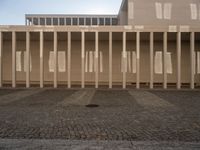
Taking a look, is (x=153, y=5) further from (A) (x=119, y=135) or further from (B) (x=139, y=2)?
(A) (x=119, y=135)

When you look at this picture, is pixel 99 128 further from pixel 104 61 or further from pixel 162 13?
pixel 162 13

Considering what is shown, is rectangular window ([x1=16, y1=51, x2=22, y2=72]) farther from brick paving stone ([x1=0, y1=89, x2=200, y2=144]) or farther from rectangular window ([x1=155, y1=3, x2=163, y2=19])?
brick paving stone ([x1=0, y1=89, x2=200, y2=144])

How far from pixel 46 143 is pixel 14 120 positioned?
262 centimetres

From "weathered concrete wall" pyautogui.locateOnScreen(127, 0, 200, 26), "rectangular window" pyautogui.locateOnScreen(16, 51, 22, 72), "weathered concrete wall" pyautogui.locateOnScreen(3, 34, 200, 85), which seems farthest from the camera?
"rectangular window" pyautogui.locateOnScreen(16, 51, 22, 72)

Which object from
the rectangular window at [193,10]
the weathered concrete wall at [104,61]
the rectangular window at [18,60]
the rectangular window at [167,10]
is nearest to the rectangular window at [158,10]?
the rectangular window at [167,10]

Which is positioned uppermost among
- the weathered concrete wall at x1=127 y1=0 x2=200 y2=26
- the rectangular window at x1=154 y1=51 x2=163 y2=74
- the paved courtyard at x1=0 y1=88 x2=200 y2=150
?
the weathered concrete wall at x1=127 y1=0 x2=200 y2=26

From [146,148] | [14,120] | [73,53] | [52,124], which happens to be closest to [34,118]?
[14,120]

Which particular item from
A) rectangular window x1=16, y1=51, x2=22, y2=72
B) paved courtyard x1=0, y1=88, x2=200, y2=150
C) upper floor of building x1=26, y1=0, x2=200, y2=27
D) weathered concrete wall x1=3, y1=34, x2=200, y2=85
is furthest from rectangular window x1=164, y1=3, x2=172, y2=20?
paved courtyard x1=0, y1=88, x2=200, y2=150

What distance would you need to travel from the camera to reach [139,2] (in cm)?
2264

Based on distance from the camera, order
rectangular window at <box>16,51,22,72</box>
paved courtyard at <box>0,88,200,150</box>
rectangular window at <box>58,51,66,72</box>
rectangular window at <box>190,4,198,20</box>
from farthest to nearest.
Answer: rectangular window at <box>16,51,22,72</box>, rectangular window at <box>58,51,66,72</box>, rectangular window at <box>190,4,198,20</box>, paved courtyard at <box>0,88,200,150</box>

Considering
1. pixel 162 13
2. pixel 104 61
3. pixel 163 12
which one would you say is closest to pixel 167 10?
pixel 163 12

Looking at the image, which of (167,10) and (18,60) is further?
(18,60)

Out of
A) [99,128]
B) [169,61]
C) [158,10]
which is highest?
[158,10]

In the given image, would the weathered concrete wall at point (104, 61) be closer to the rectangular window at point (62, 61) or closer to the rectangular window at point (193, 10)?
the rectangular window at point (62, 61)
